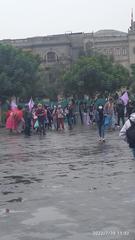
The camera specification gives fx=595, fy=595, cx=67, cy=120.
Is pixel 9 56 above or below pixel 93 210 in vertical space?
above

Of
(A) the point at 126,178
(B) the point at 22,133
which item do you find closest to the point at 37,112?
(B) the point at 22,133

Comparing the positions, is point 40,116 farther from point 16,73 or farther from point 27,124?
point 16,73

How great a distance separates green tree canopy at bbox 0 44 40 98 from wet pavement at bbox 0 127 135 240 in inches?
1535

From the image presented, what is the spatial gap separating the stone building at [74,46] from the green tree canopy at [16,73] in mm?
28714

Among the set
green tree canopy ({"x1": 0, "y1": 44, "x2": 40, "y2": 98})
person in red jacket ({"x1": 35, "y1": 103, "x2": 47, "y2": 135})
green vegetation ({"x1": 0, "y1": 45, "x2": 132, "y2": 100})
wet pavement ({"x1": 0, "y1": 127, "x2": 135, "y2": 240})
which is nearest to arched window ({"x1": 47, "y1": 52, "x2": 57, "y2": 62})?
green vegetation ({"x1": 0, "y1": 45, "x2": 132, "y2": 100})

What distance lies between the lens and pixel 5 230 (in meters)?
8.03

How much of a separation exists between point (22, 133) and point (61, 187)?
20.6 metres

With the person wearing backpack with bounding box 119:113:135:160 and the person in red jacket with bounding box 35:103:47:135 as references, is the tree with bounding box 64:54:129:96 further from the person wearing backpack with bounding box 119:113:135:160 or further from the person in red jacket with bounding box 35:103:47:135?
the person wearing backpack with bounding box 119:113:135:160

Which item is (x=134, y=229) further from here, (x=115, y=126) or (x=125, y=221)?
(x=115, y=126)

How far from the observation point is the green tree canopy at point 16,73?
2228 inches

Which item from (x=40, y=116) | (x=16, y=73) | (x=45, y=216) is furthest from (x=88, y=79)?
(x=45, y=216)

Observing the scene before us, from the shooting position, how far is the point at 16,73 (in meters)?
58.9

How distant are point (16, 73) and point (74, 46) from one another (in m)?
45.4

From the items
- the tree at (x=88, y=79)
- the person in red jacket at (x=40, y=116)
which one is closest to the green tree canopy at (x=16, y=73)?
the tree at (x=88, y=79)
